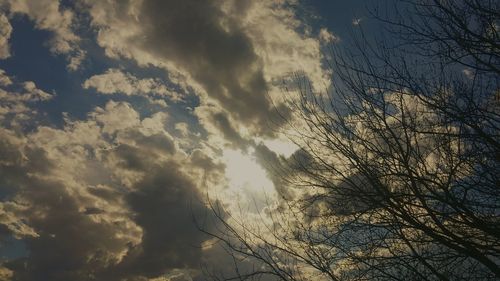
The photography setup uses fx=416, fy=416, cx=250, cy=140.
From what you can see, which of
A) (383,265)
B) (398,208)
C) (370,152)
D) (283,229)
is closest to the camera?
(398,208)

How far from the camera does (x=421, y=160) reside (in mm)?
5113

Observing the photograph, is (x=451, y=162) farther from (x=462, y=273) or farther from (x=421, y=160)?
(x=462, y=273)

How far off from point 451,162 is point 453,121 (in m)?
0.49

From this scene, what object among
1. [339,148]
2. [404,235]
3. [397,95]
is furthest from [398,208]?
[397,95]

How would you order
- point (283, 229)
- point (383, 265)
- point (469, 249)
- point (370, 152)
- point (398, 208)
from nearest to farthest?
point (469, 249) → point (398, 208) → point (383, 265) → point (370, 152) → point (283, 229)

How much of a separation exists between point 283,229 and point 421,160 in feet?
6.71

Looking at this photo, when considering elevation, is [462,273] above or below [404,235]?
below

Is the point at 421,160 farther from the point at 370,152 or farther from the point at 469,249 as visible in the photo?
the point at 469,249

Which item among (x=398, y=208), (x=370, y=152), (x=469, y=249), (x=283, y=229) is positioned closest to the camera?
(x=469, y=249)

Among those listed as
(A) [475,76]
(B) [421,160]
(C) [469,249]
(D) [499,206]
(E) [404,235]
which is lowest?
(C) [469,249]

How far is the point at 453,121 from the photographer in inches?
191

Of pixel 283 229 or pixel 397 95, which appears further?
pixel 283 229

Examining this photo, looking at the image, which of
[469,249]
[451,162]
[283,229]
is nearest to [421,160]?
[451,162]

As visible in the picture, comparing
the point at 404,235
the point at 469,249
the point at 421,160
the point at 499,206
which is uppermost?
the point at 421,160
